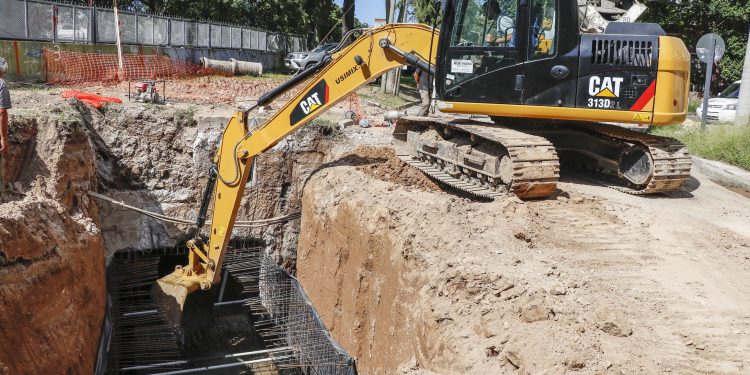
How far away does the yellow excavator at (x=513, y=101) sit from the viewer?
855 cm

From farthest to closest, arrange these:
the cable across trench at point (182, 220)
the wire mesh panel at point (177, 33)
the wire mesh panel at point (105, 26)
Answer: the wire mesh panel at point (177, 33), the wire mesh panel at point (105, 26), the cable across trench at point (182, 220)

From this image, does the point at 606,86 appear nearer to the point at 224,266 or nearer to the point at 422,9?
the point at 224,266

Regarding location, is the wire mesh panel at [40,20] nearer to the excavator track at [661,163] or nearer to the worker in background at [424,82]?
the worker in background at [424,82]

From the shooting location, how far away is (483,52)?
9.12 metres

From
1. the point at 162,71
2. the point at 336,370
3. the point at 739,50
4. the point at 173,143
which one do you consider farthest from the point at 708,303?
the point at 739,50

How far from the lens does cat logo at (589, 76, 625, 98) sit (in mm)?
8633

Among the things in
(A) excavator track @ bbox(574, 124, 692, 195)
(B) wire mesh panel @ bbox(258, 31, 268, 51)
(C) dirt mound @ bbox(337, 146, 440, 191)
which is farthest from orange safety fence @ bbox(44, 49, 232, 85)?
(A) excavator track @ bbox(574, 124, 692, 195)

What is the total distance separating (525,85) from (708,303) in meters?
3.78

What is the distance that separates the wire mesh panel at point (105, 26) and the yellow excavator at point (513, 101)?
13.2 meters

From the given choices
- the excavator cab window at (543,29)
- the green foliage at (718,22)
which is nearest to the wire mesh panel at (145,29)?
the excavator cab window at (543,29)

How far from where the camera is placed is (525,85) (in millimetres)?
8906

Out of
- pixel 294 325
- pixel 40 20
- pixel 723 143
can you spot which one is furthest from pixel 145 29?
pixel 723 143

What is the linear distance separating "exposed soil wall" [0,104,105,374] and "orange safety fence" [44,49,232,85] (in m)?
6.63

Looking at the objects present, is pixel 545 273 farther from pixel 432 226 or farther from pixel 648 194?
pixel 648 194
